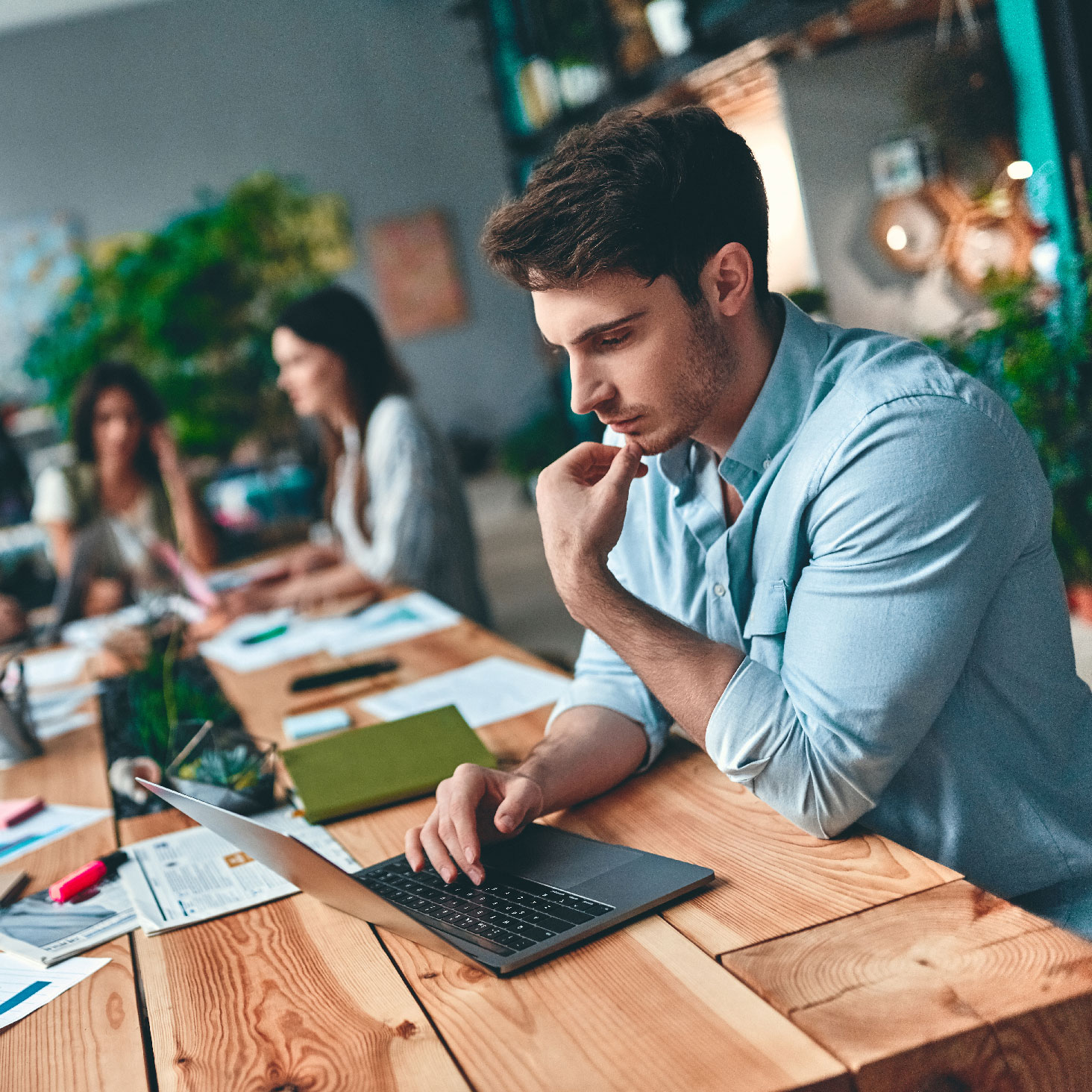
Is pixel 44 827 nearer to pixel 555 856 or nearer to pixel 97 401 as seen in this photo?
pixel 555 856

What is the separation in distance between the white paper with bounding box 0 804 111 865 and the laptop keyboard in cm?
58

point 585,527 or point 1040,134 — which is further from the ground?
point 1040,134

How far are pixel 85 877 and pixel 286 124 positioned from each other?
31.1ft

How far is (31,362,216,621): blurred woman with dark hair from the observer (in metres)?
3.73

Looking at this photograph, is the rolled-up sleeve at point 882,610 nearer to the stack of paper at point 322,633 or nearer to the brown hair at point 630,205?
the brown hair at point 630,205

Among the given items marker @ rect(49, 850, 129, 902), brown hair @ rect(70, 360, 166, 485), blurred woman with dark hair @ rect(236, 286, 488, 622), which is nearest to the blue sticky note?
marker @ rect(49, 850, 129, 902)

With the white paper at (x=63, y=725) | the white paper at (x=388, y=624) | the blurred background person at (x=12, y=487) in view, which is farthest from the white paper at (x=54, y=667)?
the blurred background person at (x=12, y=487)

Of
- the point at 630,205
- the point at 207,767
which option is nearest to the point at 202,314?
the point at 207,767

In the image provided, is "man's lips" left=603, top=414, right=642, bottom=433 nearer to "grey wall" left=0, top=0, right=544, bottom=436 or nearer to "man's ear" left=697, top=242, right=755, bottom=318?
"man's ear" left=697, top=242, right=755, bottom=318

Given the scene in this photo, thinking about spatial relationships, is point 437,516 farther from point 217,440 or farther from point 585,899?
point 217,440

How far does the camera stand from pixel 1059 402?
3033mm

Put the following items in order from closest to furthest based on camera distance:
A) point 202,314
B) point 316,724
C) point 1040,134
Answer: point 316,724, point 1040,134, point 202,314

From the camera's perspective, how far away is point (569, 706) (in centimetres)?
143

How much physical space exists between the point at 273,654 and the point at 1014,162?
3.10 metres
